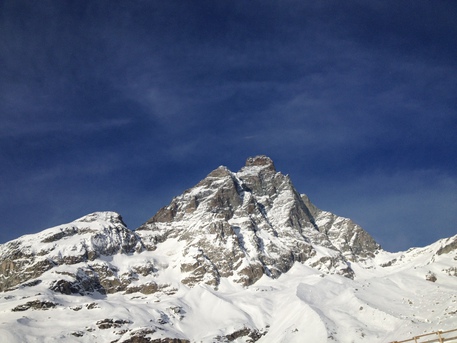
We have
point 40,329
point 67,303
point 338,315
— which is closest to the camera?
point 338,315

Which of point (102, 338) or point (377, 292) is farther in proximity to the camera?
point (102, 338)

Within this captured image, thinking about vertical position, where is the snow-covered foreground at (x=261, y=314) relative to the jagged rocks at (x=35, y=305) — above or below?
below

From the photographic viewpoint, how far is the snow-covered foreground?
4304 inches

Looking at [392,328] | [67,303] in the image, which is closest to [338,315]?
[392,328]

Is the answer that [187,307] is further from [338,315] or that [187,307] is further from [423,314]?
[423,314]

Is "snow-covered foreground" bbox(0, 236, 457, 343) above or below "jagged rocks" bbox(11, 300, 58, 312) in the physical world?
below

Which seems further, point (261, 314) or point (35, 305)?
point (261, 314)

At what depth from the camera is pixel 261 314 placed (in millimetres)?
176750

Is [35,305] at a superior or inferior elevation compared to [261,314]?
superior

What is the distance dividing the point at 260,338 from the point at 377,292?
155ft

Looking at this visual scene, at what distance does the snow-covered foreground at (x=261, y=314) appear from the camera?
109312 mm

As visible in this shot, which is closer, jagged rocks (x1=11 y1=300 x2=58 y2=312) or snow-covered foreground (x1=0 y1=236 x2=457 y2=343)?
snow-covered foreground (x1=0 y1=236 x2=457 y2=343)

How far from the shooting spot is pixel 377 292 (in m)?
132

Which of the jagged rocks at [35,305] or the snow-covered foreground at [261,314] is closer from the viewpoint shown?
the snow-covered foreground at [261,314]
